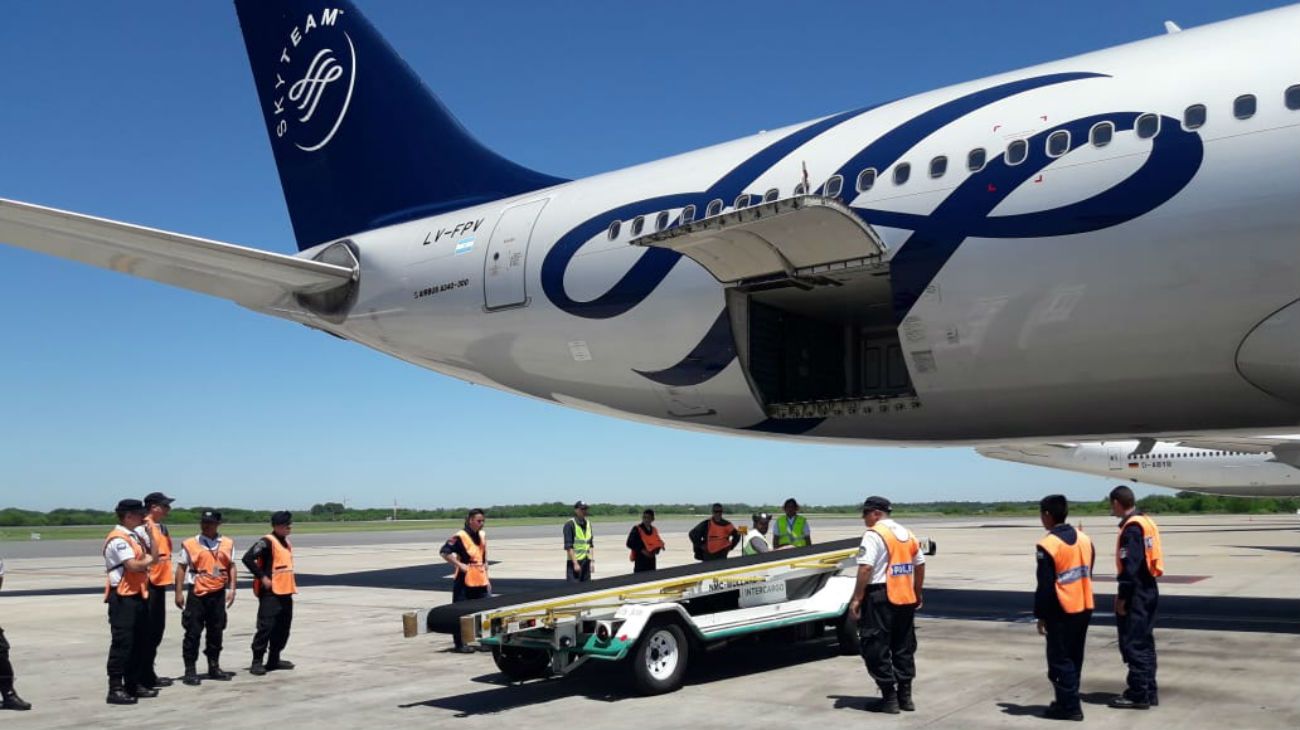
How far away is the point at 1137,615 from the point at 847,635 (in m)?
3.26

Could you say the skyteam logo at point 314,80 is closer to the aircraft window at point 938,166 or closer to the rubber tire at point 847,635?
the aircraft window at point 938,166

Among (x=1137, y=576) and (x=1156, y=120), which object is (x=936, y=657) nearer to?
(x=1137, y=576)

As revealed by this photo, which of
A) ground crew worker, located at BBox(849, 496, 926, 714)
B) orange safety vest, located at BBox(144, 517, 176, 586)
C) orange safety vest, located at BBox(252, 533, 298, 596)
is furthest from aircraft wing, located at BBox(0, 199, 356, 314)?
ground crew worker, located at BBox(849, 496, 926, 714)

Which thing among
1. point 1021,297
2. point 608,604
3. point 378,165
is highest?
point 378,165

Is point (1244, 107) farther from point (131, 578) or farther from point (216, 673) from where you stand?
point (216, 673)

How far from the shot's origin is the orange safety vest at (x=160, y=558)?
921 cm

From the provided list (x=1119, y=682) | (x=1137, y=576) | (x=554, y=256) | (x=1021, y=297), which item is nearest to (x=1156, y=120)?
(x=1021, y=297)

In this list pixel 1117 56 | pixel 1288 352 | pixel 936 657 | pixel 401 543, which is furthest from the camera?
pixel 401 543

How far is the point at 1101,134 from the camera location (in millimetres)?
10117

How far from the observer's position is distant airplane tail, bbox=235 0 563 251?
60.7ft

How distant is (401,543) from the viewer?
133 feet

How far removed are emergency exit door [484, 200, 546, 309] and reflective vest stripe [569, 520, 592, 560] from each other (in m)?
3.53

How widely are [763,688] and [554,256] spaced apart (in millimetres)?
8004

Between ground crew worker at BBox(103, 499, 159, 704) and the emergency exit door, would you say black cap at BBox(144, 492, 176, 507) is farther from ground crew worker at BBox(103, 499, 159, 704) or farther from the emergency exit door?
the emergency exit door
